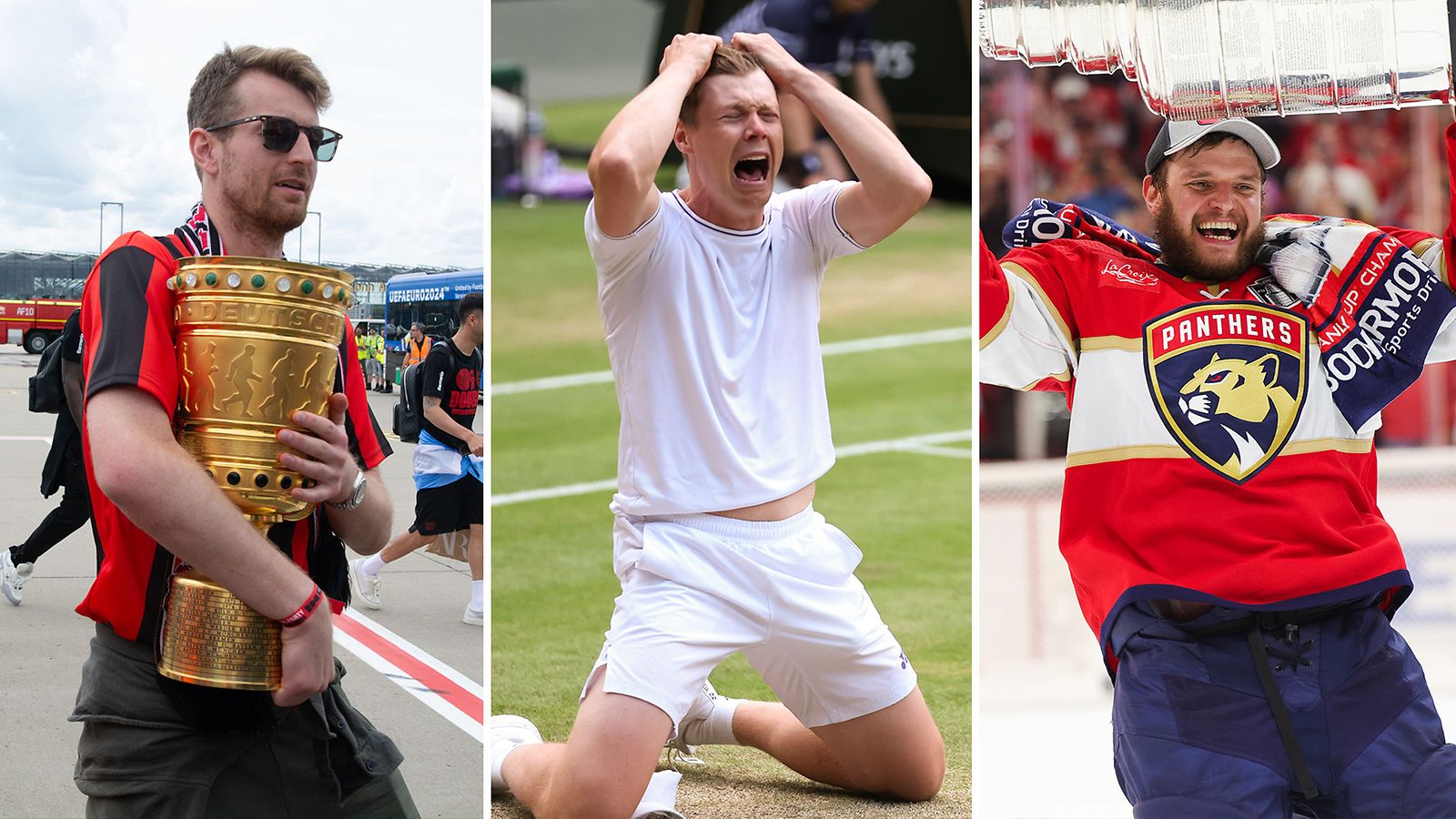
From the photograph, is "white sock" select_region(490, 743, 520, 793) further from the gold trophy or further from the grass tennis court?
the gold trophy

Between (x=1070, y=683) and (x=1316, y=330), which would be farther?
(x=1070, y=683)

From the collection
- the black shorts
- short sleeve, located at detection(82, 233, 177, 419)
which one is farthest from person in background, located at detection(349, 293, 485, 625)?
short sleeve, located at detection(82, 233, 177, 419)

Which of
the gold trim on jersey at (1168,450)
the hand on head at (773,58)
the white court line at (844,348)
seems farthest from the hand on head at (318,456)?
the white court line at (844,348)

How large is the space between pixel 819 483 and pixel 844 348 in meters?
3.64

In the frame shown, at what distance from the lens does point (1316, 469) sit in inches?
110

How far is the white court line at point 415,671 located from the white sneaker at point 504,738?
191mm

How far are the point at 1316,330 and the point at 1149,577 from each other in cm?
61

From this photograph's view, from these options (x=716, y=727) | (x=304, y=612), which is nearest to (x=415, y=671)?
(x=716, y=727)

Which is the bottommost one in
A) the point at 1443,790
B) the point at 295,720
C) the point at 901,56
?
the point at 1443,790

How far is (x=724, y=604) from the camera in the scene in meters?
2.85

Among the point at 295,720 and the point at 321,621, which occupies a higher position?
the point at 321,621

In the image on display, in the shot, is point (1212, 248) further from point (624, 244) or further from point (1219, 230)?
point (624, 244)

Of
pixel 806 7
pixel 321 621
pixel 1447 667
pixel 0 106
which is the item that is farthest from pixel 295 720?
pixel 806 7

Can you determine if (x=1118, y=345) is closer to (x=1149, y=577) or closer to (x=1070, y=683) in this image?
(x=1149, y=577)
